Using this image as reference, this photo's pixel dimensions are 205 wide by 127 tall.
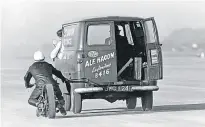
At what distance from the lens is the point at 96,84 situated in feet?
40.1

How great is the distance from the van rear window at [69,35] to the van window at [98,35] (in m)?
0.41

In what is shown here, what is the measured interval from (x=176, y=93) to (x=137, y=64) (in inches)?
183

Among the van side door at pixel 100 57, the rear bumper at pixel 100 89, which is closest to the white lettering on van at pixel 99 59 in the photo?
the van side door at pixel 100 57

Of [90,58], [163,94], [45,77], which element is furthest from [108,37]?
[163,94]

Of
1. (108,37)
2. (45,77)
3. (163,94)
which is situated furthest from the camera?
(163,94)

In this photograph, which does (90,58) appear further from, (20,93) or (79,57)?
(20,93)

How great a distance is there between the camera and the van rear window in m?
12.7

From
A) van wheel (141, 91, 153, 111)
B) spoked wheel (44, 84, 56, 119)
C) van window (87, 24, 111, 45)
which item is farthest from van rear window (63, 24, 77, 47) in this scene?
van wheel (141, 91, 153, 111)

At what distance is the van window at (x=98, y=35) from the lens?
1235 cm

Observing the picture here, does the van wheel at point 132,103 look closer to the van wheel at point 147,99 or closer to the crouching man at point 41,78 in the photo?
the van wheel at point 147,99

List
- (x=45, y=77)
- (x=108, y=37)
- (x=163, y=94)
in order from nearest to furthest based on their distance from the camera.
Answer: (x=45, y=77) < (x=108, y=37) < (x=163, y=94)

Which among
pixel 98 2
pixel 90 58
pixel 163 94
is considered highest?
pixel 98 2

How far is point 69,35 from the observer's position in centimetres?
1291

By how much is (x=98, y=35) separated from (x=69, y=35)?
62 cm
